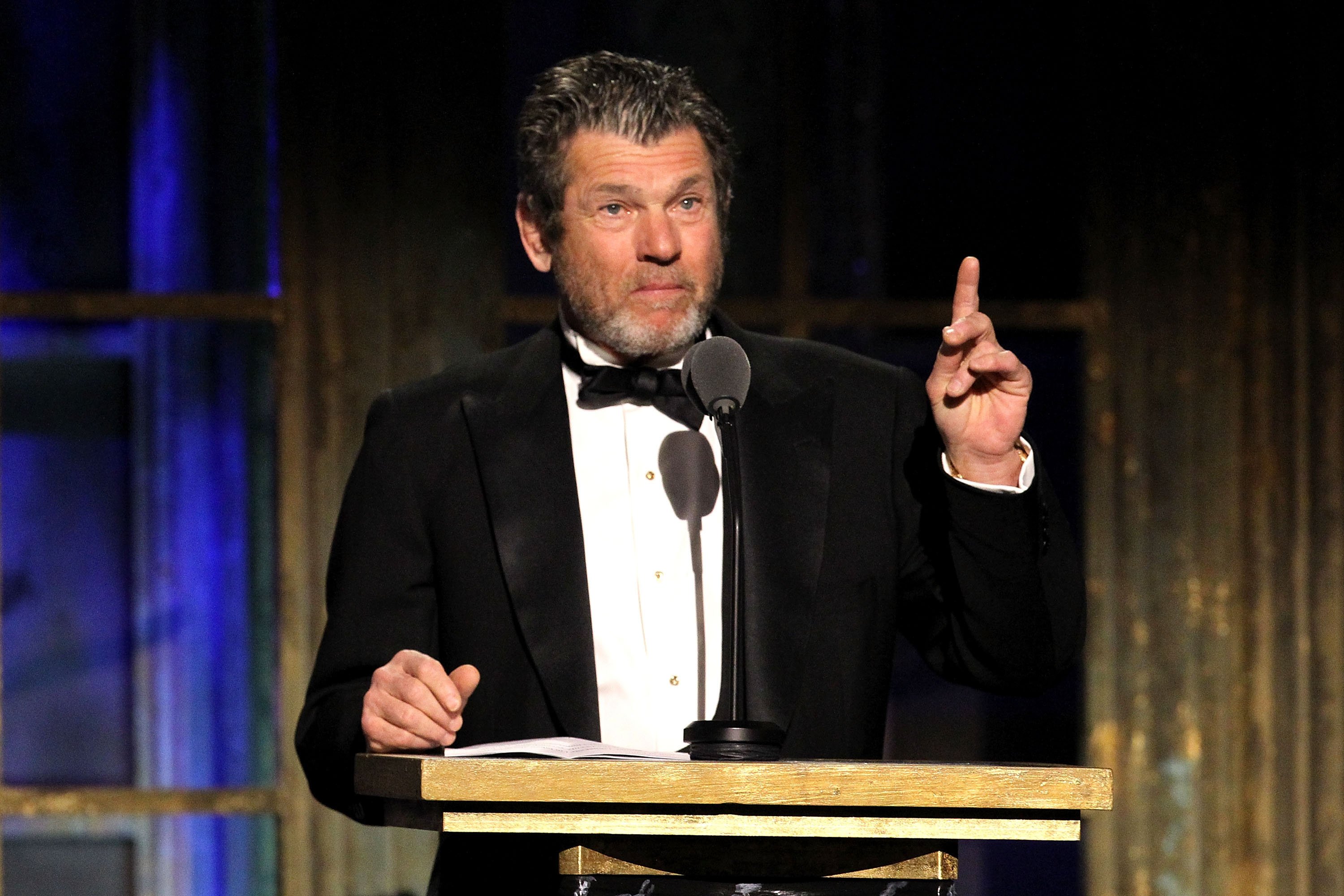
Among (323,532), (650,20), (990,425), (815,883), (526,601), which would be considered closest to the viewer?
(815,883)

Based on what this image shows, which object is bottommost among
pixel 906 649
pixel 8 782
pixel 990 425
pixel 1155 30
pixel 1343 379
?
pixel 8 782

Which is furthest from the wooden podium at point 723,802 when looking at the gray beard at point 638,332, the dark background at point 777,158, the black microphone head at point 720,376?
the dark background at point 777,158

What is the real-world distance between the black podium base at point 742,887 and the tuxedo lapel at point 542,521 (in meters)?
0.60

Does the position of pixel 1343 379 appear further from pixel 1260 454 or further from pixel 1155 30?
pixel 1155 30

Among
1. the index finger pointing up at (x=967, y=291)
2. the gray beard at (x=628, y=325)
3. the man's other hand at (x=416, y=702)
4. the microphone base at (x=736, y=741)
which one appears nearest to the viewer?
the microphone base at (x=736, y=741)

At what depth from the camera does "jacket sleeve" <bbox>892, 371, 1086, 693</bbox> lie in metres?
1.81

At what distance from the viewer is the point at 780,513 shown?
2.06 meters

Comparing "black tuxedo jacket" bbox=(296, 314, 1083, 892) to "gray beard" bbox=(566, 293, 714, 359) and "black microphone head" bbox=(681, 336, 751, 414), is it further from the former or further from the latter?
"black microphone head" bbox=(681, 336, 751, 414)

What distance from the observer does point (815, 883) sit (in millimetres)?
1342

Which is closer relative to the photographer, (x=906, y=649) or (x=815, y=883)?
(x=815, y=883)

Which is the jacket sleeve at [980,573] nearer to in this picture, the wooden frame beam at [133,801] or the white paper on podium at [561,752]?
the white paper on podium at [561,752]

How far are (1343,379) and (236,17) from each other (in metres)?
2.52

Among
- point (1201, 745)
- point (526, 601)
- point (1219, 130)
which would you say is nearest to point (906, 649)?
Answer: point (1201, 745)

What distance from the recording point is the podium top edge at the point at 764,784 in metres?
1.27
